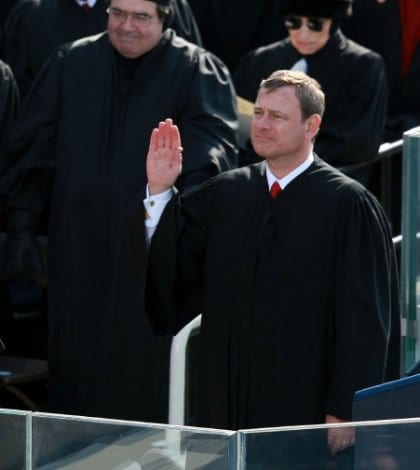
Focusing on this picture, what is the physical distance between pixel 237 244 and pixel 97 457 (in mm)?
2095

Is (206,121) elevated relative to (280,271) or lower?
elevated

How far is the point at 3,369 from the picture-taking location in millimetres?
7633

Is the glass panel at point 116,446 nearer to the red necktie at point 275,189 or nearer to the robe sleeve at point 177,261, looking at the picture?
the robe sleeve at point 177,261

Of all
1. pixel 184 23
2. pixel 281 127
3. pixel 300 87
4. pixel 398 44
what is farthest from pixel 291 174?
pixel 398 44

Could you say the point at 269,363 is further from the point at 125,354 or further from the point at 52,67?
the point at 52,67

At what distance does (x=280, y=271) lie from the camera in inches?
227

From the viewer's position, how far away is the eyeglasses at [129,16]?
7.01 meters

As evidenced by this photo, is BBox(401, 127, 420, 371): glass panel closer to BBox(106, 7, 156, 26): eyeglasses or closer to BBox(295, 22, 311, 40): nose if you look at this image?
BBox(106, 7, 156, 26): eyeglasses

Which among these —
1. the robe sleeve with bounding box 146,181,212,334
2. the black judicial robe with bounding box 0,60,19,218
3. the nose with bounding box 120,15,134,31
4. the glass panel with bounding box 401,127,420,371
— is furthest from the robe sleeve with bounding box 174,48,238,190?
the glass panel with bounding box 401,127,420,371

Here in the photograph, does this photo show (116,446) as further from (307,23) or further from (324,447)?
(307,23)

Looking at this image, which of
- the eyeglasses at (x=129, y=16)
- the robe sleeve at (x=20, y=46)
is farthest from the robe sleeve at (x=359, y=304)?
the robe sleeve at (x=20, y=46)

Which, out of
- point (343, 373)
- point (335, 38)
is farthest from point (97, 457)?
point (335, 38)

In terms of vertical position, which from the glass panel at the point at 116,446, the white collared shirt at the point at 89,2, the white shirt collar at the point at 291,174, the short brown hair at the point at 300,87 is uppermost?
the white collared shirt at the point at 89,2

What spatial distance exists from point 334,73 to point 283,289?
255 centimetres
